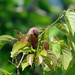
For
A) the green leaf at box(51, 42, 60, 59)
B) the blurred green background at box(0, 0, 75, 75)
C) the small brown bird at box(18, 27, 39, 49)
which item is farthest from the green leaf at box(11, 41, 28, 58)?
the blurred green background at box(0, 0, 75, 75)

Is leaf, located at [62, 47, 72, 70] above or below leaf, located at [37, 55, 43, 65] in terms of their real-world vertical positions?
below

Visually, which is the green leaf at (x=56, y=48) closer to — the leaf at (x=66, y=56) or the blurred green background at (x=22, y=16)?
the leaf at (x=66, y=56)

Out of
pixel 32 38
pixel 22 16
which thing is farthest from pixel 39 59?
pixel 22 16

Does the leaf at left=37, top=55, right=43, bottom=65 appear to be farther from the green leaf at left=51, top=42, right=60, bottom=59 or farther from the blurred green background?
the blurred green background

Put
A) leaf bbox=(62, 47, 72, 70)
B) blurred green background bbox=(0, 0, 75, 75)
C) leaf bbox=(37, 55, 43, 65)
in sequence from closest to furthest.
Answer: leaf bbox=(37, 55, 43, 65) < leaf bbox=(62, 47, 72, 70) < blurred green background bbox=(0, 0, 75, 75)

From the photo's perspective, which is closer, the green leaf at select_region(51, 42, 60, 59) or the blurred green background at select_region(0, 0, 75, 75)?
the green leaf at select_region(51, 42, 60, 59)

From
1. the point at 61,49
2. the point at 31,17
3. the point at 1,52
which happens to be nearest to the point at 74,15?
the point at 61,49

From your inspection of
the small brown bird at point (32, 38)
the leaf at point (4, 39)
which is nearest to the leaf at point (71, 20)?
the small brown bird at point (32, 38)

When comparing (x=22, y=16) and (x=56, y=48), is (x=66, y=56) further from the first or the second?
(x=22, y=16)

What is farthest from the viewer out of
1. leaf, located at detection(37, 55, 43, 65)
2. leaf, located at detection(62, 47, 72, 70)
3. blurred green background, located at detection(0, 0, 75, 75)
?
blurred green background, located at detection(0, 0, 75, 75)

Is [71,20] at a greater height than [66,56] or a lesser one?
greater

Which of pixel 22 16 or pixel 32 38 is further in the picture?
pixel 22 16

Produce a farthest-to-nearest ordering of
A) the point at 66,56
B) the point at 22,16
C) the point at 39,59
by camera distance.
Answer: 1. the point at 22,16
2. the point at 66,56
3. the point at 39,59
